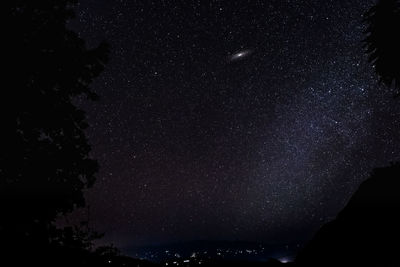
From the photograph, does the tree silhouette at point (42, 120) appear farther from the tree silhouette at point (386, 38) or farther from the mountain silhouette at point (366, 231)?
the tree silhouette at point (386, 38)

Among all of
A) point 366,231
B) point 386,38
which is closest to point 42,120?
point 366,231

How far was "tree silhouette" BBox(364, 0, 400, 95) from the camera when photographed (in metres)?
22.1

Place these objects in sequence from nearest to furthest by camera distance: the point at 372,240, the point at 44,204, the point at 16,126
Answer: the point at 44,204 < the point at 16,126 < the point at 372,240

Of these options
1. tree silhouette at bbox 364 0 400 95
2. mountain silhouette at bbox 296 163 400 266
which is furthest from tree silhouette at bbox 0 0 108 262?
tree silhouette at bbox 364 0 400 95

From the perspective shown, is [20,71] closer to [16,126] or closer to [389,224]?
[16,126]

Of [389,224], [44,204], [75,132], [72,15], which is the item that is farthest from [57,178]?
[389,224]

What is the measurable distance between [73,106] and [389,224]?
1582cm

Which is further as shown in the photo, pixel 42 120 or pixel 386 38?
pixel 386 38

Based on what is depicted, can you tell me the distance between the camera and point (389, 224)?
638 inches

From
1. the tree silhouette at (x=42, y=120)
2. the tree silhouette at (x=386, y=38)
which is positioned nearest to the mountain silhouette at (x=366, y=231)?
the tree silhouette at (x=386, y=38)

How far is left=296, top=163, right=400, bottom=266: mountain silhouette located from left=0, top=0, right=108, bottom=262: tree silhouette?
13.2m

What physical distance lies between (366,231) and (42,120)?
644 inches

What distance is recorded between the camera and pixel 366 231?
1695cm

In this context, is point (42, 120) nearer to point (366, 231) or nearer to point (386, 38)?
point (366, 231)
